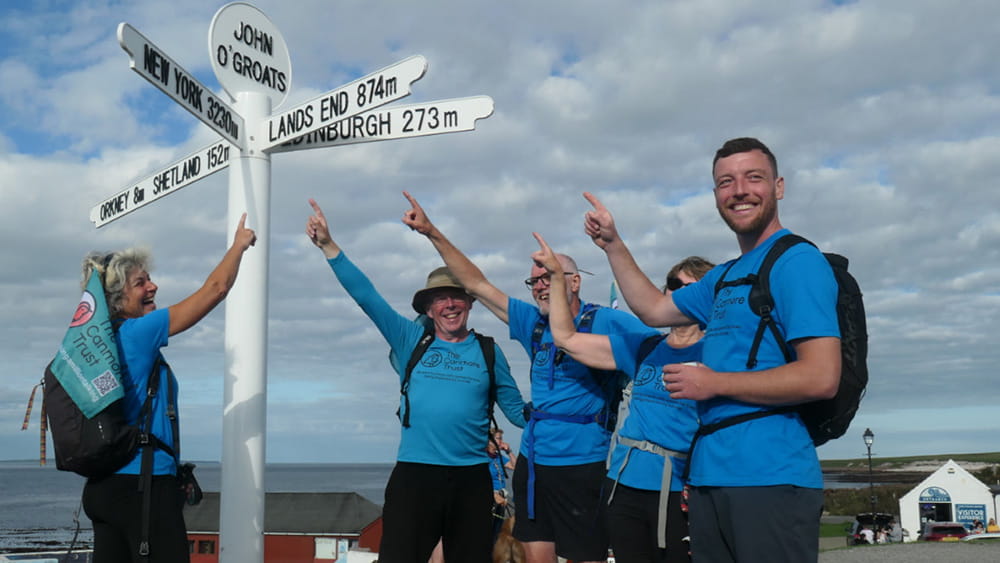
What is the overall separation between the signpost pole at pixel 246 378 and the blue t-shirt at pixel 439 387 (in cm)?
52

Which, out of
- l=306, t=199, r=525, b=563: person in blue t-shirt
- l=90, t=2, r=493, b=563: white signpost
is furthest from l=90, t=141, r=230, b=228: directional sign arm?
l=306, t=199, r=525, b=563: person in blue t-shirt

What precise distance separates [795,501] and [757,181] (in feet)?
3.67

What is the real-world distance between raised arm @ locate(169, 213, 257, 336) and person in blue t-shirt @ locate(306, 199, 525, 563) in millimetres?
1003

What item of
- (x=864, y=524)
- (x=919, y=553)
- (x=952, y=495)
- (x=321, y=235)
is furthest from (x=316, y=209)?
(x=952, y=495)

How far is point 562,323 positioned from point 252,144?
233 centimetres

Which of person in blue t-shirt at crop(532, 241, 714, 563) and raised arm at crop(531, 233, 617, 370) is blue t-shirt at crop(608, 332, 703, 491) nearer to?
person in blue t-shirt at crop(532, 241, 714, 563)

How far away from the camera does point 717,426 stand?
2.85 meters

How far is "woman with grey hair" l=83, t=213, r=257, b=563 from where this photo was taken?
389cm

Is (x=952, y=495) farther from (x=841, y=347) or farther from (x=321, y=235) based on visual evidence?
(x=841, y=347)

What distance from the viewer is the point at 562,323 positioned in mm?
4297

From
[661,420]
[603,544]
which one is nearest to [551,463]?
[603,544]

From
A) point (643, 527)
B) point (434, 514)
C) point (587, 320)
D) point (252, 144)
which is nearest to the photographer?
point (643, 527)

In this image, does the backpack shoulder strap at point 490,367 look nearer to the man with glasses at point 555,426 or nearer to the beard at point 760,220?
the man with glasses at point 555,426

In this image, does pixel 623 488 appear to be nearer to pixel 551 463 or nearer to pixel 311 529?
pixel 551 463
